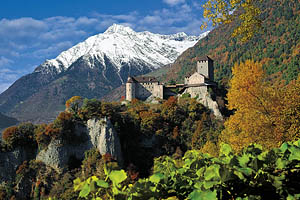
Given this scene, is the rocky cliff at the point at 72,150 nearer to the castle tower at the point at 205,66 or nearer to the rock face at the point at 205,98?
the rock face at the point at 205,98

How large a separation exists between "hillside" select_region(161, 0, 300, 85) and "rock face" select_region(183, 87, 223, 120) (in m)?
39.4

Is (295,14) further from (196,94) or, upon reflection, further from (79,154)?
(79,154)

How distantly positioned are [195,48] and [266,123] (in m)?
161

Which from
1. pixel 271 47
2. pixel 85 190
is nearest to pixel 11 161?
pixel 85 190

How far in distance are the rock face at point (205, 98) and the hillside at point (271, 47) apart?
39438mm

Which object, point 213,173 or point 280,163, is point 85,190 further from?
point 280,163

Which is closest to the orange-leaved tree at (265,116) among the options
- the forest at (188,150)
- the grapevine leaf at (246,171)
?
the forest at (188,150)

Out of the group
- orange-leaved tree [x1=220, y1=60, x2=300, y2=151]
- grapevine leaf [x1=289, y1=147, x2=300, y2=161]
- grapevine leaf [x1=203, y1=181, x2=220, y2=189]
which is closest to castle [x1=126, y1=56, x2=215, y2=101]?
orange-leaved tree [x1=220, y1=60, x2=300, y2=151]

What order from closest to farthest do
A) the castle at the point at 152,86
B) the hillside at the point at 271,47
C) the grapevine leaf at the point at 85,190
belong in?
the grapevine leaf at the point at 85,190 < the castle at the point at 152,86 < the hillside at the point at 271,47

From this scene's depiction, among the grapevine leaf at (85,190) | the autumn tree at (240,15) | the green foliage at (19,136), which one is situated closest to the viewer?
the grapevine leaf at (85,190)

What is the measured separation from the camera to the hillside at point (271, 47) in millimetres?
100625

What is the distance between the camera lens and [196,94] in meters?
52.8

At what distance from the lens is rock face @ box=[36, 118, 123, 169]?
39719 millimetres

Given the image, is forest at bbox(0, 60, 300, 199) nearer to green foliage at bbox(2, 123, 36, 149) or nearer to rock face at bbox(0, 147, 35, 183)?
green foliage at bbox(2, 123, 36, 149)
